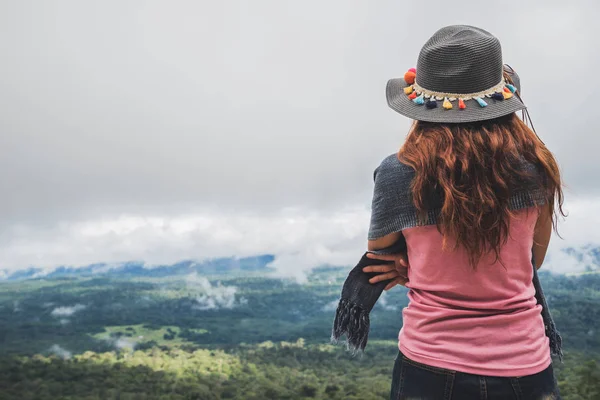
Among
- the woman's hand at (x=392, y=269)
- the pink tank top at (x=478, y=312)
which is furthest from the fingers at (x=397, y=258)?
the pink tank top at (x=478, y=312)

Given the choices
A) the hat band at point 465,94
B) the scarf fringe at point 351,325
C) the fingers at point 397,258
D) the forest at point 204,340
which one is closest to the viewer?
the hat band at point 465,94

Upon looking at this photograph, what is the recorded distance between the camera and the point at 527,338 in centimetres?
123

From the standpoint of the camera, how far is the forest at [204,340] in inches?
1661

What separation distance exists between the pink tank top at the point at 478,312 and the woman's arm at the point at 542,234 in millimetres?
89

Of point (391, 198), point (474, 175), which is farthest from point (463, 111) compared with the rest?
point (391, 198)

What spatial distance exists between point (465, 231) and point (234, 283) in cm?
12684

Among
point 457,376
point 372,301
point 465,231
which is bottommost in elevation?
point 457,376

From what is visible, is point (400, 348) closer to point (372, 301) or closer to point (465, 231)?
point (372, 301)

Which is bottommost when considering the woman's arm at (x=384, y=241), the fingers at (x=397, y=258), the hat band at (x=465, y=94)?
the fingers at (x=397, y=258)

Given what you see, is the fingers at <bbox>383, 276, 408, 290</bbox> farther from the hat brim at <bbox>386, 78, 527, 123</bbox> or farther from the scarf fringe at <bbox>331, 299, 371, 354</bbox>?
the hat brim at <bbox>386, 78, 527, 123</bbox>

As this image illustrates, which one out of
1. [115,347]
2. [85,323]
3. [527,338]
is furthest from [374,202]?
[85,323]

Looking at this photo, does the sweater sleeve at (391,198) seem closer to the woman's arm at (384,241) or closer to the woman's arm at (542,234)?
the woman's arm at (384,241)

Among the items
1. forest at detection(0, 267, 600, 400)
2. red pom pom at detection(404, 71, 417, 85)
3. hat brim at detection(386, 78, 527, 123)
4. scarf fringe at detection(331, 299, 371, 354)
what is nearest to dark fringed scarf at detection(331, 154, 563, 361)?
scarf fringe at detection(331, 299, 371, 354)

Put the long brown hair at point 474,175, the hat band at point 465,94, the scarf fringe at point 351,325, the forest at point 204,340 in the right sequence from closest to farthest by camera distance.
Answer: the long brown hair at point 474,175, the hat band at point 465,94, the scarf fringe at point 351,325, the forest at point 204,340
